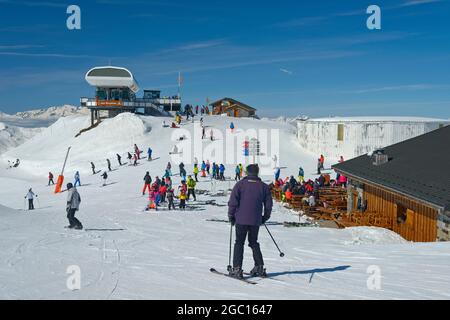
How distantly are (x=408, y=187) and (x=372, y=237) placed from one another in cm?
243

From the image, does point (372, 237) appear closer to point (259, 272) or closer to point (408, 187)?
point (408, 187)

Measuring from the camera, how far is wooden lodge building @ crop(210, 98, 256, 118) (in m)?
63.9

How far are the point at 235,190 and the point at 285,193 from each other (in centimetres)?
1594

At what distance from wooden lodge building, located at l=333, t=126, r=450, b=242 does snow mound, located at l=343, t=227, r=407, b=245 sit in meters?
1.18

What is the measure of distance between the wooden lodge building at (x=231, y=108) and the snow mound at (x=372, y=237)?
51.9 meters

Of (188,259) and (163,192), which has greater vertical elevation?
(163,192)

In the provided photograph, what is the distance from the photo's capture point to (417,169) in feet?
47.4

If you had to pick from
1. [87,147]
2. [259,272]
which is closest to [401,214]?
[259,272]

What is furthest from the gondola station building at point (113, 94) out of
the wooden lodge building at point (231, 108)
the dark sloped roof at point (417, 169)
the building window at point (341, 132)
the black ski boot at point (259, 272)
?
the black ski boot at point (259, 272)

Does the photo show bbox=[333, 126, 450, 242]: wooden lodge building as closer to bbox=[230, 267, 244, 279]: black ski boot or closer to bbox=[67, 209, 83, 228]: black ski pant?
bbox=[230, 267, 244, 279]: black ski boot

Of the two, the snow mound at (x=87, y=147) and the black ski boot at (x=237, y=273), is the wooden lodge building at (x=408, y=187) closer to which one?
the black ski boot at (x=237, y=273)
